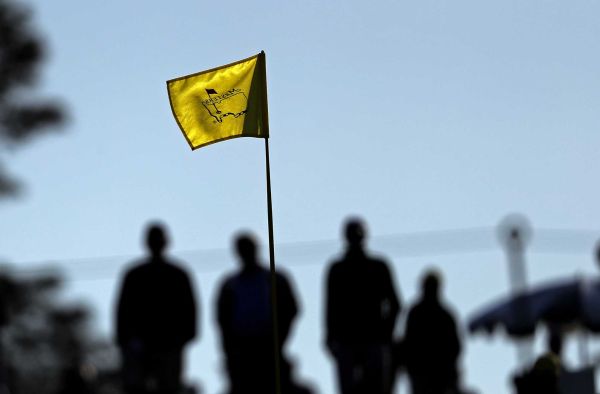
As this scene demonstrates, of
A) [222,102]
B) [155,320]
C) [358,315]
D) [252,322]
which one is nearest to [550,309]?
[358,315]

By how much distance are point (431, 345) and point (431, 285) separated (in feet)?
1.84

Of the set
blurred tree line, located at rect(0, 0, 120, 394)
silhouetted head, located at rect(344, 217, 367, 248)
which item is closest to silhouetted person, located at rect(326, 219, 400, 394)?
silhouetted head, located at rect(344, 217, 367, 248)

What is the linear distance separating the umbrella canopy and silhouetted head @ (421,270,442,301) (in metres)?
1.29

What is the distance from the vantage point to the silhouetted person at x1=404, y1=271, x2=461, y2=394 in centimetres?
2172

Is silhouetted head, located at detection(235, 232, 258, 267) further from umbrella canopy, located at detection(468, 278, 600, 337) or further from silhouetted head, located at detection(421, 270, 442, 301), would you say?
umbrella canopy, located at detection(468, 278, 600, 337)

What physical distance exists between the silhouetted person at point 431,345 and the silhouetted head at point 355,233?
76 centimetres

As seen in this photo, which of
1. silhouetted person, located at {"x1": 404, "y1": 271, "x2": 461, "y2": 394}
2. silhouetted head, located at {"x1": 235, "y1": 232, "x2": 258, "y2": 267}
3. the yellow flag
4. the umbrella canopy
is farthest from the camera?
the umbrella canopy

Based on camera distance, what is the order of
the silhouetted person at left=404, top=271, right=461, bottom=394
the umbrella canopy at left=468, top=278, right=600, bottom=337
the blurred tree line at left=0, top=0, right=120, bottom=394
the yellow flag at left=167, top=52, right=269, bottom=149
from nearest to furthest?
1. the yellow flag at left=167, top=52, right=269, bottom=149
2. the silhouetted person at left=404, top=271, right=461, bottom=394
3. the umbrella canopy at left=468, top=278, right=600, bottom=337
4. the blurred tree line at left=0, top=0, right=120, bottom=394

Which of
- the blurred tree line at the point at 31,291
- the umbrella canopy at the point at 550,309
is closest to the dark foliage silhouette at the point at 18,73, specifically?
the blurred tree line at the point at 31,291

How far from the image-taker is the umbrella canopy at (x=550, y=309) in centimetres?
2302

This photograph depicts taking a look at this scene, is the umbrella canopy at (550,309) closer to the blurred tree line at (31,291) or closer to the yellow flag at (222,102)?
the yellow flag at (222,102)

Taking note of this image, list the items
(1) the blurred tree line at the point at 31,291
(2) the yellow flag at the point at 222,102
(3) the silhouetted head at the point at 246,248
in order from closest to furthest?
(2) the yellow flag at the point at 222,102 < (3) the silhouetted head at the point at 246,248 < (1) the blurred tree line at the point at 31,291

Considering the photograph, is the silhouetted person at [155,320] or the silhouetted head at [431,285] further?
the silhouetted head at [431,285]

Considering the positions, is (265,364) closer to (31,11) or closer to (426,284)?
(426,284)
